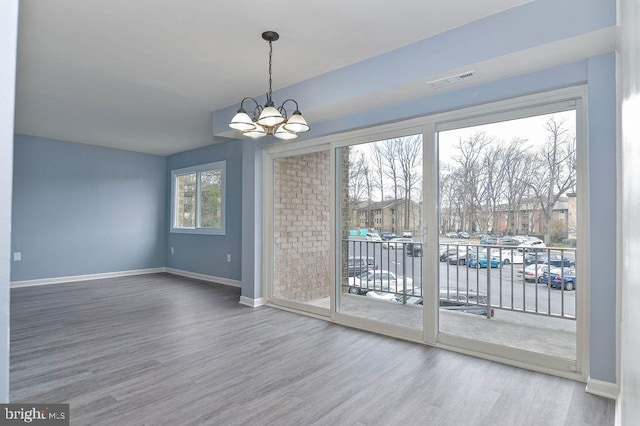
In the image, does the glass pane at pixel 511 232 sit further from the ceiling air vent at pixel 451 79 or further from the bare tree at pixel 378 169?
the bare tree at pixel 378 169

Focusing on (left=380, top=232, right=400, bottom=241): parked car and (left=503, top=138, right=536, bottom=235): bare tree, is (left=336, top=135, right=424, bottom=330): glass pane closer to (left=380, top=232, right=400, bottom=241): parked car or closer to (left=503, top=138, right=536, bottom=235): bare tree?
(left=380, top=232, right=400, bottom=241): parked car

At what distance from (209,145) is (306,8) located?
482 cm

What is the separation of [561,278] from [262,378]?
2534mm

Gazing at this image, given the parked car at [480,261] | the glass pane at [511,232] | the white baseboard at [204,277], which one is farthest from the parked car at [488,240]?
the white baseboard at [204,277]

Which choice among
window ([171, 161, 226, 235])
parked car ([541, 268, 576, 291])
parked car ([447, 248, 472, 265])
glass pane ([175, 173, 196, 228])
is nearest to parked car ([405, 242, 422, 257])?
parked car ([447, 248, 472, 265])

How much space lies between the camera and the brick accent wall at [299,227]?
4.66 meters

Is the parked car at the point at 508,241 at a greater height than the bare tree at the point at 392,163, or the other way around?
the bare tree at the point at 392,163

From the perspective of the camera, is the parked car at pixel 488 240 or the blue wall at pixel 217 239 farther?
the blue wall at pixel 217 239

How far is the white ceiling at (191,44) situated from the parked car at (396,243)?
1.42 metres

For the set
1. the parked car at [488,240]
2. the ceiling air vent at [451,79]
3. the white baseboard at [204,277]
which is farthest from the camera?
the white baseboard at [204,277]

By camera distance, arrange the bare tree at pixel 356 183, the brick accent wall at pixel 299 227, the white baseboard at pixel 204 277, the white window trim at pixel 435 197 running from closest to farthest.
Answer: the white window trim at pixel 435 197
the bare tree at pixel 356 183
the brick accent wall at pixel 299 227
the white baseboard at pixel 204 277

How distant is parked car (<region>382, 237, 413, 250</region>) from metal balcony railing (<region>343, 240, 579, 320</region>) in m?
0.01

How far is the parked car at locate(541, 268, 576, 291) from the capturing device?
2748 millimetres

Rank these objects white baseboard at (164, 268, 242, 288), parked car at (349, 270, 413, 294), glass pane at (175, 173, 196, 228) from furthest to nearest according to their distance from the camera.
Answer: glass pane at (175, 173, 196, 228)
white baseboard at (164, 268, 242, 288)
parked car at (349, 270, 413, 294)
